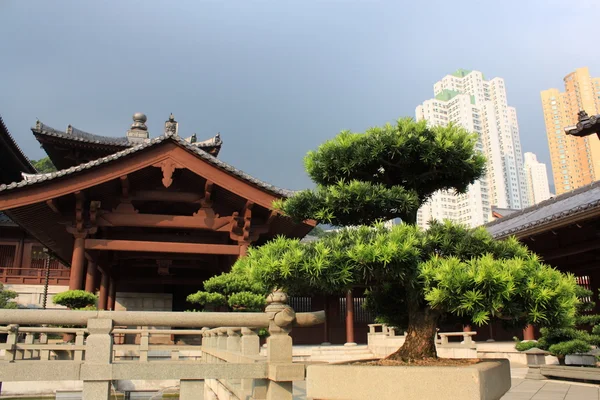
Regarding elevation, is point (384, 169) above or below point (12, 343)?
above

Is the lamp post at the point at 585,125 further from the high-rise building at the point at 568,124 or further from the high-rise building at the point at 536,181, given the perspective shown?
the high-rise building at the point at 536,181

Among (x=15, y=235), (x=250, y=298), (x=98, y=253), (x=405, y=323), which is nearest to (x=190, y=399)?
(x=405, y=323)

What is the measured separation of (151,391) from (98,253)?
6.20 metres

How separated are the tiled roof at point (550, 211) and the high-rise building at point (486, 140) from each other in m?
78.2

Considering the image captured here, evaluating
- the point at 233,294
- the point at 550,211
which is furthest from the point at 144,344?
the point at 550,211

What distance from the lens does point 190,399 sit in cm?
562

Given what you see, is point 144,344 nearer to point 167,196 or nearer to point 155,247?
point 155,247

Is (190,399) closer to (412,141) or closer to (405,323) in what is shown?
(405,323)

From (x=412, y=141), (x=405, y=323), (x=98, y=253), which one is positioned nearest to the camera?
(x=412, y=141)

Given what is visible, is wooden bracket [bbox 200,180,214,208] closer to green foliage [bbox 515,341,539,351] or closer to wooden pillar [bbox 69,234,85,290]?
wooden pillar [bbox 69,234,85,290]

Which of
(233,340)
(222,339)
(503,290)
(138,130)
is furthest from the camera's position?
(138,130)

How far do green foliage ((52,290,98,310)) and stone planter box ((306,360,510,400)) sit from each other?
8.78 m

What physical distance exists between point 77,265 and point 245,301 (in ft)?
16.9

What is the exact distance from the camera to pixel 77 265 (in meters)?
12.8
